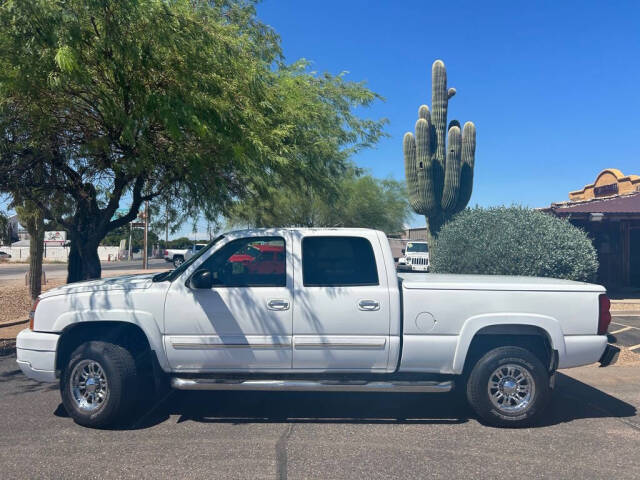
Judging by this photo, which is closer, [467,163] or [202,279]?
[202,279]

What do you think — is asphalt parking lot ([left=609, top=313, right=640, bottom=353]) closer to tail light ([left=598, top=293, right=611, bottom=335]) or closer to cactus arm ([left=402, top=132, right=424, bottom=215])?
tail light ([left=598, top=293, right=611, bottom=335])

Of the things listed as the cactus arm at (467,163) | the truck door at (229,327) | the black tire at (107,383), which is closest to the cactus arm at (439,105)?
the cactus arm at (467,163)

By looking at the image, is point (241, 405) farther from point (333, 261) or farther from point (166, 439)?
point (333, 261)

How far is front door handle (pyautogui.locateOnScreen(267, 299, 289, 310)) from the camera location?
16.7 ft

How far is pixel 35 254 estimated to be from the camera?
41.4 ft

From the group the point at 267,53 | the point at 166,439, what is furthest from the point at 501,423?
the point at 267,53

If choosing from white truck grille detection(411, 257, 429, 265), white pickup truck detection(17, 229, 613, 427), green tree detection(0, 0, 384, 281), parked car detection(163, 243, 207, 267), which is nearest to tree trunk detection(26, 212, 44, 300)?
green tree detection(0, 0, 384, 281)

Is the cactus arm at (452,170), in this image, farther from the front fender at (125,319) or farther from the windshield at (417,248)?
the front fender at (125,319)

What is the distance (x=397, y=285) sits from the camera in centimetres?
515

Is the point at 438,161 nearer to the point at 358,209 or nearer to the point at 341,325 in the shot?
the point at 358,209

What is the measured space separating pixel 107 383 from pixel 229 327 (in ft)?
4.11

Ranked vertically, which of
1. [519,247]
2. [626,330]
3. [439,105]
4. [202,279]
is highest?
[439,105]

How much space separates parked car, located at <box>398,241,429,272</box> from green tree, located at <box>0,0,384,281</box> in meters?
17.8

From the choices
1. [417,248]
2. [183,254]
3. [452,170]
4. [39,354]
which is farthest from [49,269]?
[39,354]
